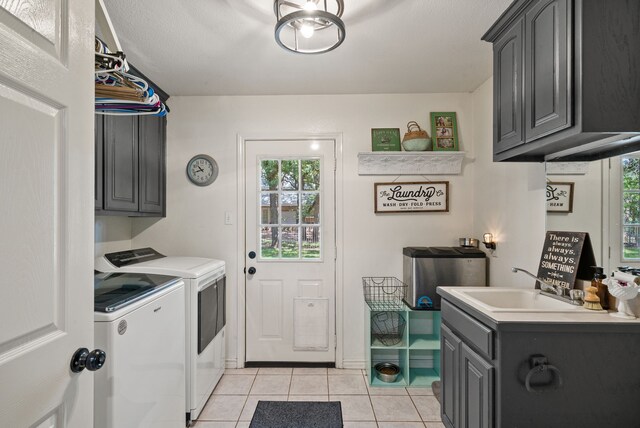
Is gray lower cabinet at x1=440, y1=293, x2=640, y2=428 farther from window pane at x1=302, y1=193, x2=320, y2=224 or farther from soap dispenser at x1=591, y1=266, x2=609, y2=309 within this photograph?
window pane at x1=302, y1=193, x2=320, y2=224

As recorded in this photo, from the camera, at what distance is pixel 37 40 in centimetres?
73

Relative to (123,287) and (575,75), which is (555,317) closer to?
(575,75)

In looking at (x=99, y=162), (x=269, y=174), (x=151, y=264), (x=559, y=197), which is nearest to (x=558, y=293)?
(x=559, y=197)

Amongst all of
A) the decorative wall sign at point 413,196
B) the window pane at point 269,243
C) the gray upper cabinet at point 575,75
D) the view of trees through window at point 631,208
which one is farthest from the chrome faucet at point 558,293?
the window pane at point 269,243

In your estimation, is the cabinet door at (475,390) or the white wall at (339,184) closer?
the cabinet door at (475,390)

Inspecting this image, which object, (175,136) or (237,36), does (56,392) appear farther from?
(175,136)

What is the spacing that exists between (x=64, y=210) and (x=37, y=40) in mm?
393

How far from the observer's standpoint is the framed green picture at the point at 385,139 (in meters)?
2.86

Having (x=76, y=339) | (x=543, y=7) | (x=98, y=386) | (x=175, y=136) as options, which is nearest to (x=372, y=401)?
(x=98, y=386)

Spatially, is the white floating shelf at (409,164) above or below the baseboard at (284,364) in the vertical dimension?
above

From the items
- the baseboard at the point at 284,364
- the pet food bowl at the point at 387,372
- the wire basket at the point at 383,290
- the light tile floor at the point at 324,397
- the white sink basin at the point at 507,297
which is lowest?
the light tile floor at the point at 324,397

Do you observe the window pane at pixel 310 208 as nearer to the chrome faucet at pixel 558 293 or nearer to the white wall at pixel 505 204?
the white wall at pixel 505 204

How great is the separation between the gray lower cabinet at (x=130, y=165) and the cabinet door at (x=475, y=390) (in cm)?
225

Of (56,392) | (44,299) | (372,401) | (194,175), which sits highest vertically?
(194,175)
